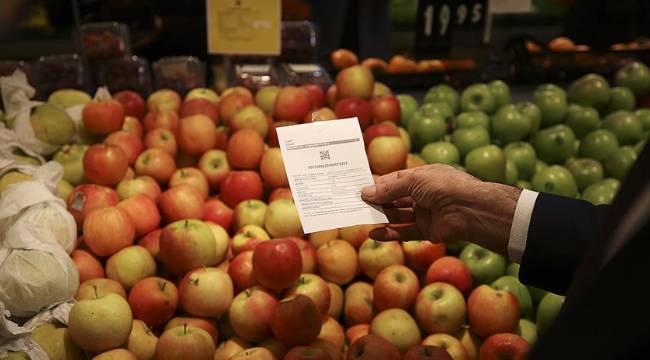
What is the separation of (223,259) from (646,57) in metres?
2.83

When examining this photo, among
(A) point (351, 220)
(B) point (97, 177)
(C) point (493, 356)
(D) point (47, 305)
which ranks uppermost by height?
(A) point (351, 220)

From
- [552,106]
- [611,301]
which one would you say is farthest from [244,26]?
[611,301]

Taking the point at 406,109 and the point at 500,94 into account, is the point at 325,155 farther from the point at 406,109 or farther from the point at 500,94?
the point at 500,94

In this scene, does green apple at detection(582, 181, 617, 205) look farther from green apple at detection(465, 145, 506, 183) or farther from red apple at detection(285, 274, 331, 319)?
red apple at detection(285, 274, 331, 319)

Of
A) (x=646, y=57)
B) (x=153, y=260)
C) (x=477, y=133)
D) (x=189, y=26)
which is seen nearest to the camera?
(x=153, y=260)

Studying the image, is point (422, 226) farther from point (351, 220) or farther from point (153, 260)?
point (153, 260)

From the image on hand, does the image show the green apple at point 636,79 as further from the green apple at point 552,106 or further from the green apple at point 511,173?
the green apple at point 511,173

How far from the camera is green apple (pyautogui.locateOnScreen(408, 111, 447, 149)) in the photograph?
248 centimetres

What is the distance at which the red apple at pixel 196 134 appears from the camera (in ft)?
7.42

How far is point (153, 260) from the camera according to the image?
6.07 ft

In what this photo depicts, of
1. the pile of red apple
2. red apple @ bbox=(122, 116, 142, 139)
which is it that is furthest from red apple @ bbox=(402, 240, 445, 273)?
red apple @ bbox=(122, 116, 142, 139)

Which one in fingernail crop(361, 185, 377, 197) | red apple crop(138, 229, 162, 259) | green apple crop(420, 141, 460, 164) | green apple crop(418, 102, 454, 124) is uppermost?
fingernail crop(361, 185, 377, 197)

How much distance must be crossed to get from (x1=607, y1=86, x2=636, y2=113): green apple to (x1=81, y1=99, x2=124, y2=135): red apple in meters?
2.23

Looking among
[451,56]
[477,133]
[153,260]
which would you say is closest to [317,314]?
[153,260]
